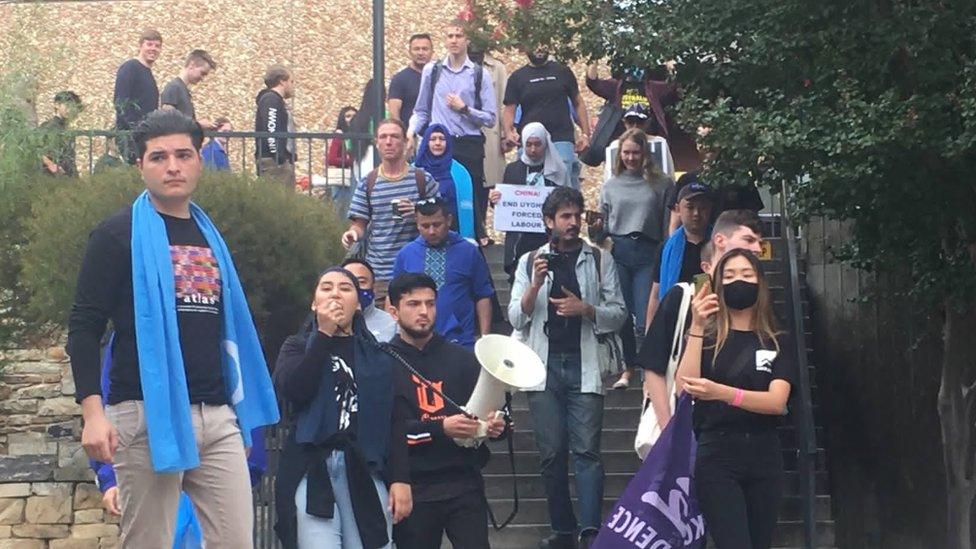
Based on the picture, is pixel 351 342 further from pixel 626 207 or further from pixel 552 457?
pixel 626 207

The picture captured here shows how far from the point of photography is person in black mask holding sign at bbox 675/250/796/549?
8.24 meters

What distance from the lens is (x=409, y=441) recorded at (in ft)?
29.6

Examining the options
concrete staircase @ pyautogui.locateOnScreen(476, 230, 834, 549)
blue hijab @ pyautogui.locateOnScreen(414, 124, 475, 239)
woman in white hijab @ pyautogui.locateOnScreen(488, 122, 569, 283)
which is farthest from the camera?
woman in white hijab @ pyautogui.locateOnScreen(488, 122, 569, 283)

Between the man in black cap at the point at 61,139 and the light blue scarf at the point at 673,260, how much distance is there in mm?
5680

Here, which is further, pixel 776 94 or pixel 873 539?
pixel 873 539

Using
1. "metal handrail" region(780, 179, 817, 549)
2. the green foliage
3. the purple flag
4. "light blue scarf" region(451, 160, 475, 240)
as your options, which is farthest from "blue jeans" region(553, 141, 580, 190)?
the purple flag

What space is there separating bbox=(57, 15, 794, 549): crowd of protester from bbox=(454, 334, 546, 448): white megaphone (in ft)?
0.31

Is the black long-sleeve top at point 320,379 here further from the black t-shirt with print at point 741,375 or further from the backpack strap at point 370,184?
the backpack strap at point 370,184

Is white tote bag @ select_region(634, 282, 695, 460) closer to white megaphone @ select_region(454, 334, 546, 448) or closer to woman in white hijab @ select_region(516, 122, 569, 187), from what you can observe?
white megaphone @ select_region(454, 334, 546, 448)

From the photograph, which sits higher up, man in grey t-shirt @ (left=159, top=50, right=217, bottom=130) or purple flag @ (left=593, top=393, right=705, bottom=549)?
man in grey t-shirt @ (left=159, top=50, right=217, bottom=130)

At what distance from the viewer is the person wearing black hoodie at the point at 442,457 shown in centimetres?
896

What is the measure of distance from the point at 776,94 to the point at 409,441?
285 centimetres

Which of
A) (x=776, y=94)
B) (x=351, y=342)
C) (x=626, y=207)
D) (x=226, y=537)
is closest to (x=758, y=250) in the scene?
(x=776, y=94)

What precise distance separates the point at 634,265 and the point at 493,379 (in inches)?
198
